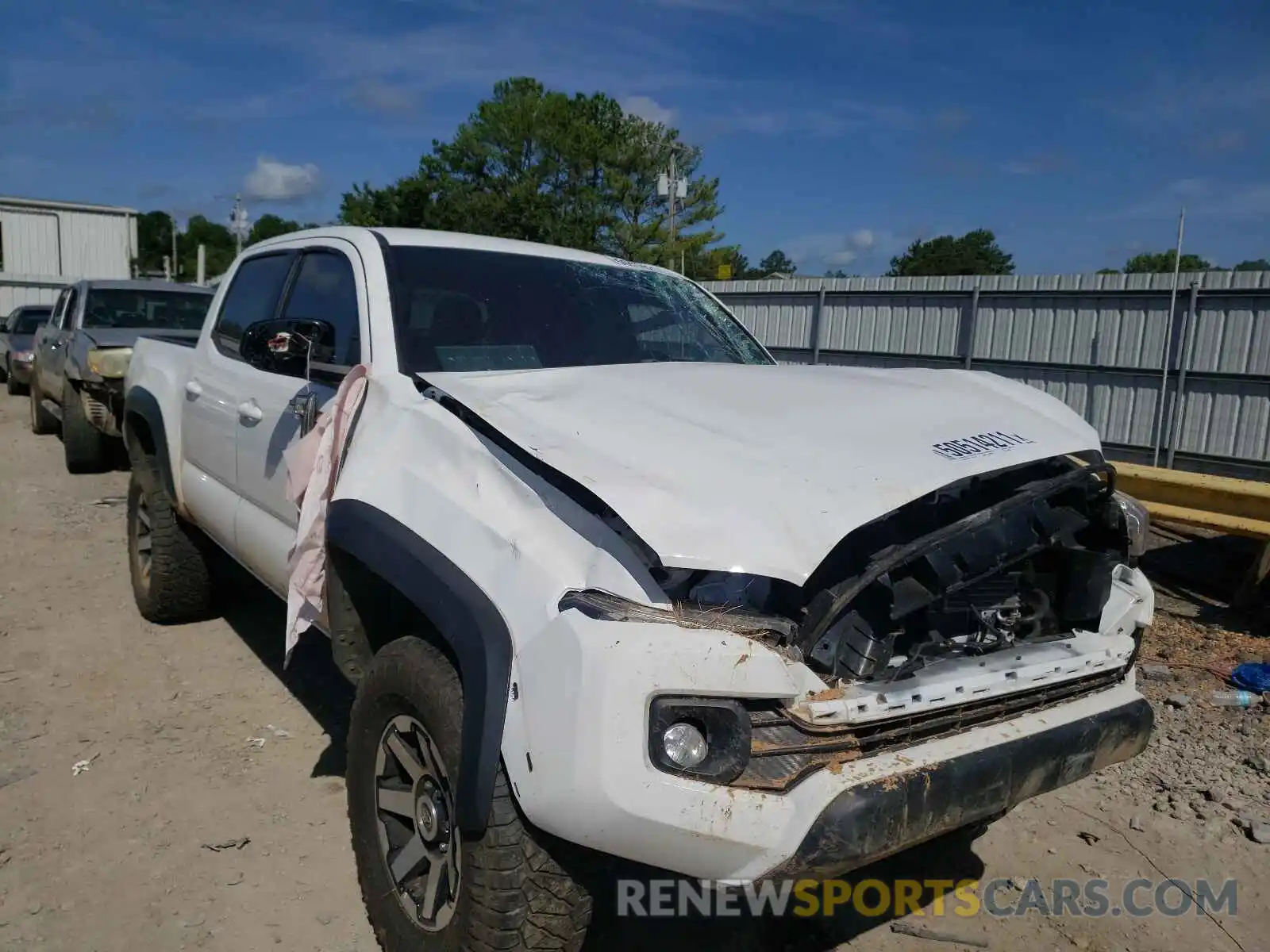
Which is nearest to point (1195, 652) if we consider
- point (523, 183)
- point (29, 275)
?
point (523, 183)

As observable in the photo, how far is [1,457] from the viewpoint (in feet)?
35.3

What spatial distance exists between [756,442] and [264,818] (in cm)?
221

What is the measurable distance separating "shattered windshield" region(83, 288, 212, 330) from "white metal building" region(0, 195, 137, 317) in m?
26.3

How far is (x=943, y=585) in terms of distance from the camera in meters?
2.24

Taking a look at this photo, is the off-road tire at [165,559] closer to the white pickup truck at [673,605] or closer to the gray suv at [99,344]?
the white pickup truck at [673,605]

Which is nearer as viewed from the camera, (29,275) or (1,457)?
(1,457)

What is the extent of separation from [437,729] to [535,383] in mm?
926

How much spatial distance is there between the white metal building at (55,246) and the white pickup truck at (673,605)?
116 ft

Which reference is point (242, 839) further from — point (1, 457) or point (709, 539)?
point (1, 457)

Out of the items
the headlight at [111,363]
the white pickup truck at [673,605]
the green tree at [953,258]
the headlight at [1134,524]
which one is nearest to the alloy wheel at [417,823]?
the white pickup truck at [673,605]

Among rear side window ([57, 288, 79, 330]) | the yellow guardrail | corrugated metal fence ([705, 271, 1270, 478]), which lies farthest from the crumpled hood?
rear side window ([57, 288, 79, 330])

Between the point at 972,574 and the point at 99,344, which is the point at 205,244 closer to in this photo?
the point at 99,344

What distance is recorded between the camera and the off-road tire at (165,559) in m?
4.66

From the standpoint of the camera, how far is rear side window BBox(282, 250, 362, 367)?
3.08m
